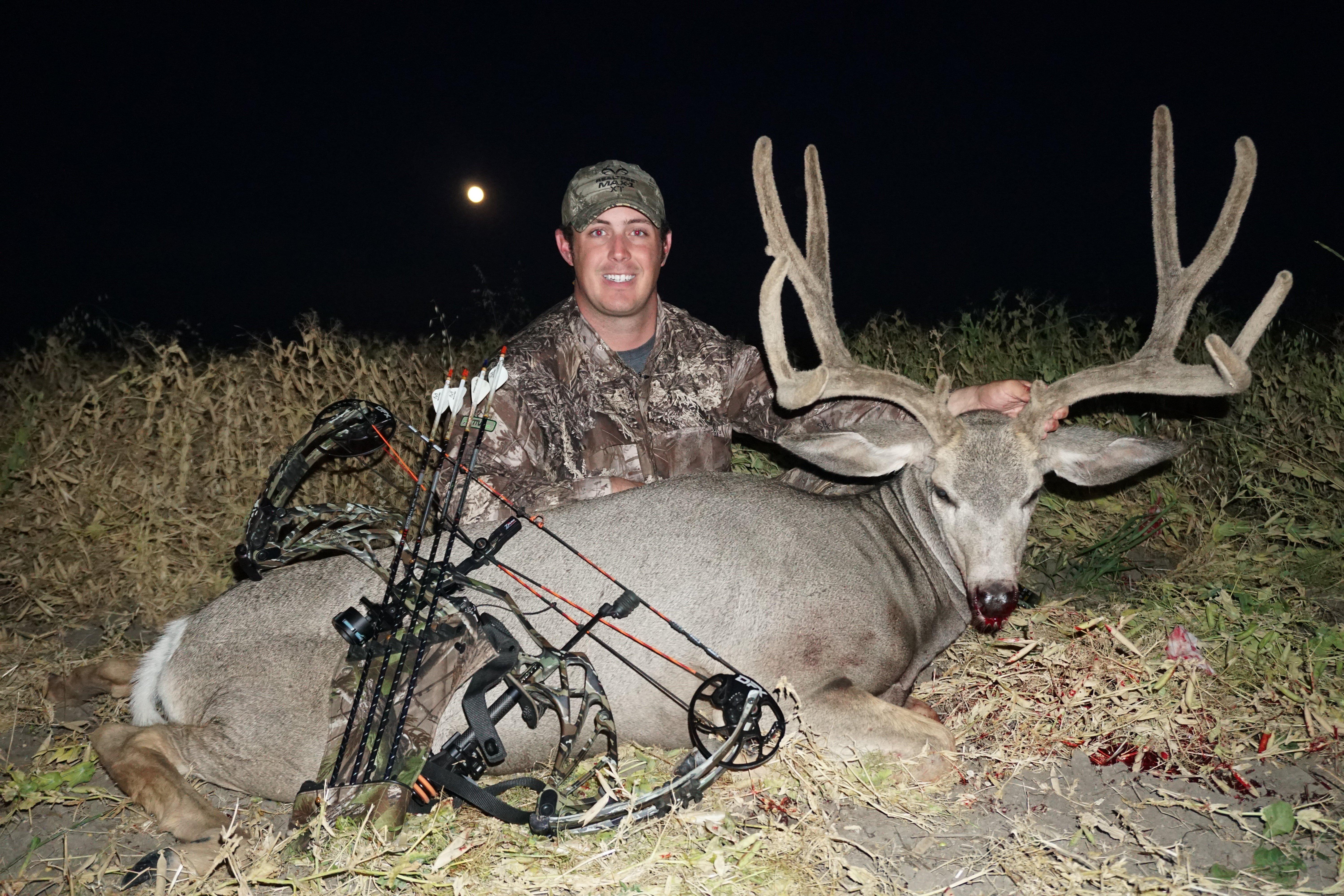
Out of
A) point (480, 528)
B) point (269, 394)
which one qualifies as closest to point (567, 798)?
point (480, 528)

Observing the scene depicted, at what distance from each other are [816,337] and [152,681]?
2887 millimetres

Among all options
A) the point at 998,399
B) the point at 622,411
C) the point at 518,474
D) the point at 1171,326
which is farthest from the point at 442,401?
the point at 1171,326

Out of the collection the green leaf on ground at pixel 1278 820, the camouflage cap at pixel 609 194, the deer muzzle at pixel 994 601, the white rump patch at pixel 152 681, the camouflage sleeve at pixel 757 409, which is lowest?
the green leaf on ground at pixel 1278 820

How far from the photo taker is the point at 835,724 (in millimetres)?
2938

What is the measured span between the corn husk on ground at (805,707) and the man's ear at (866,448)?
0.87 meters

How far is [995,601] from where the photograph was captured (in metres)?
3.11

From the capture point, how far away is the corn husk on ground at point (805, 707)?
251 centimetres

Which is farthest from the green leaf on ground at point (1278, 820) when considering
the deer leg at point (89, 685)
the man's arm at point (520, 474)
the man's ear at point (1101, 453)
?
the deer leg at point (89, 685)

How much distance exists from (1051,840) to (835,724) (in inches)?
28.5

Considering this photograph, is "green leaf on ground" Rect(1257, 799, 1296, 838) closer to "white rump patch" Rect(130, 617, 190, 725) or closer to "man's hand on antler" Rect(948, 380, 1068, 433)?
"man's hand on antler" Rect(948, 380, 1068, 433)

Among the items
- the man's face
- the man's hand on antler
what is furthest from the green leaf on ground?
the man's face

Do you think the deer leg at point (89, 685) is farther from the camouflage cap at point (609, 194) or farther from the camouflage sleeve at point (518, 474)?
the camouflage cap at point (609, 194)

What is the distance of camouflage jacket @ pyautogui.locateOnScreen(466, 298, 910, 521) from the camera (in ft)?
13.3

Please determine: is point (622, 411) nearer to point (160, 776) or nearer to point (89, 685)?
point (160, 776)
